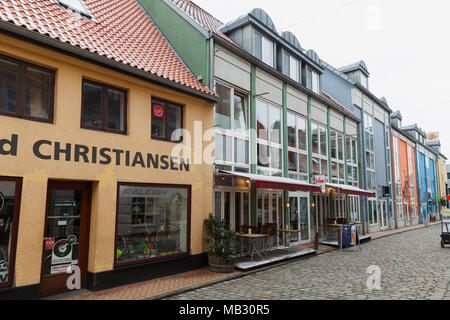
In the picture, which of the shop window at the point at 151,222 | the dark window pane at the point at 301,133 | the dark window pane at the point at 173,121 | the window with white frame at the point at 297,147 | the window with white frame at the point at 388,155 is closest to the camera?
the shop window at the point at 151,222

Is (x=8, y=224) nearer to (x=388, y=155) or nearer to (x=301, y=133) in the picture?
(x=301, y=133)

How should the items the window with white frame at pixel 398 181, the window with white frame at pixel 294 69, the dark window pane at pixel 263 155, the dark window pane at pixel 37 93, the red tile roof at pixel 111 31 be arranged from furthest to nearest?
the window with white frame at pixel 398 181 → the window with white frame at pixel 294 69 → the dark window pane at pixel 263 155 → the red tile roof at pixel 111 31 → the dark window pane at pixel 37 93

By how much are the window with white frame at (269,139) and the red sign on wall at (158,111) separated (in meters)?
4.72

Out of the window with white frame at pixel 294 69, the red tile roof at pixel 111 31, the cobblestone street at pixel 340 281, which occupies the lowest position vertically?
the cobblestone street at pixel 340 281

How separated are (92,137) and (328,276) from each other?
6.91 metres

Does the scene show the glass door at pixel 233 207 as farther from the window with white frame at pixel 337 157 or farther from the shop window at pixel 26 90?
the window with white frame at pixel 337 157

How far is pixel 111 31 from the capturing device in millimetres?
9555

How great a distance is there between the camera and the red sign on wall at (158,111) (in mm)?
8787

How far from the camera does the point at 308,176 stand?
51.1 feet

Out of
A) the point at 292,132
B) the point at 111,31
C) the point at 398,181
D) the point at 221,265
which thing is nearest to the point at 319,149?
the point at 292,132

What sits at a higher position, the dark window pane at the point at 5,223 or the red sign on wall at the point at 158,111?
the red sign on wall at the point at 158,111

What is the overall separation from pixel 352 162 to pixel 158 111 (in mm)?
15885

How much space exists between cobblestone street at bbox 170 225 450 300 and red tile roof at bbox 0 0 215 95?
554 centimetres

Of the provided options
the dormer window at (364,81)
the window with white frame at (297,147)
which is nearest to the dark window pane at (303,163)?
the window with white frame at (297,147)
